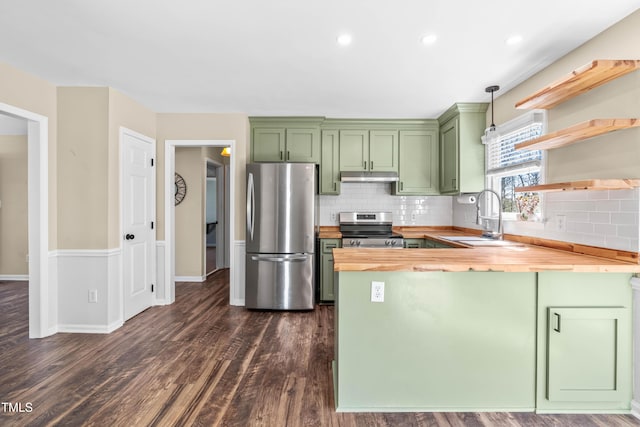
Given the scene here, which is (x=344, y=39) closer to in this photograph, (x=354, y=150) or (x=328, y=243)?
(x=354, y=150)

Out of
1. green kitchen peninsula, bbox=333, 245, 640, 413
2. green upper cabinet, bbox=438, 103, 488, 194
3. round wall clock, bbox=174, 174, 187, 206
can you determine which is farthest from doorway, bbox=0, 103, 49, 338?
green upper cabinet, bbox=438, 103, 488, 194

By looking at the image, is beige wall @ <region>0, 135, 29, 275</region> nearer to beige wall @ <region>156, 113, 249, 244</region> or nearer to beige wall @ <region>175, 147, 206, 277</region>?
beige wall @ <region>175, 147, 206, 277</region>

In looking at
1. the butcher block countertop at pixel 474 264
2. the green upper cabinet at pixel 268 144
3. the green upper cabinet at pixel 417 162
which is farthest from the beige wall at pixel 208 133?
the butcher block countertop at pixel 474 264

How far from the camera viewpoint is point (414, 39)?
224 centimetres

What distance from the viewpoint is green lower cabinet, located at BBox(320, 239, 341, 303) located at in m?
3.96

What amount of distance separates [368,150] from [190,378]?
10.3 feet

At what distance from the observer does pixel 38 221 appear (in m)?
2.97

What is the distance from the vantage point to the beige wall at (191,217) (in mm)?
5223

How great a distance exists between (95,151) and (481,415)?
3766mm

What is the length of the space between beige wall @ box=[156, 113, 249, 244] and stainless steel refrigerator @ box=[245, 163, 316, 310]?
1.02ft

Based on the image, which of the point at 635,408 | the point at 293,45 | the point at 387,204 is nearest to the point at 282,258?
the point at 387,204

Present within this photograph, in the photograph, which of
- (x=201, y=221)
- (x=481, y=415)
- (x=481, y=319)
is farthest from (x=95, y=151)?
(x=481, y=415)

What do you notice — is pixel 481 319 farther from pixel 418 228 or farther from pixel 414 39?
pixel 418 228

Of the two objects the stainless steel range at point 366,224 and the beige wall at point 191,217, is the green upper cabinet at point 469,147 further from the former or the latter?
the beige wall at point 191,217
